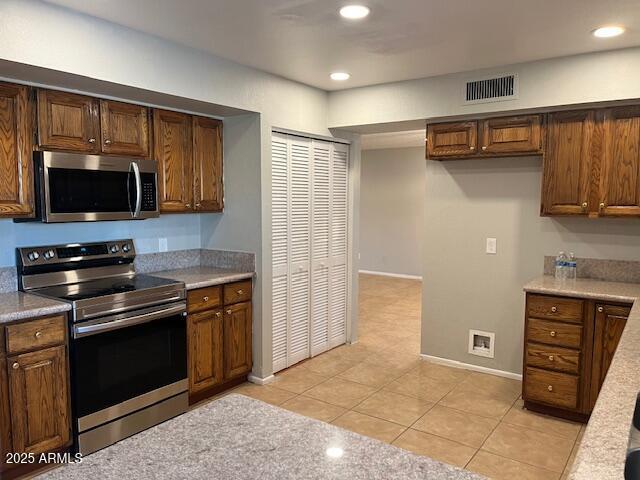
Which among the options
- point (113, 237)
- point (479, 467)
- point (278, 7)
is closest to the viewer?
point (278, 7)

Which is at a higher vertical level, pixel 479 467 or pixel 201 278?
pixel 201 278

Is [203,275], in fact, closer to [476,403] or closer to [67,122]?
[67,122]

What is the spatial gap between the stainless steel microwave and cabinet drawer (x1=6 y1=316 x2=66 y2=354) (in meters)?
0.60

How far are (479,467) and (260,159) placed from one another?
2514 millimetres

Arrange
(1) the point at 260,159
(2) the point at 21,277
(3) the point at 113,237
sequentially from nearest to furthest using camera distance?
(2) the point at 21,277
(3) the point at 113,237
(1) the point at 260,159

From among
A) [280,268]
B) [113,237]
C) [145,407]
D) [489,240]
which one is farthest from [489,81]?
[145,407]

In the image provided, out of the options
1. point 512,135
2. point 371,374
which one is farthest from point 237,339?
point 512,135

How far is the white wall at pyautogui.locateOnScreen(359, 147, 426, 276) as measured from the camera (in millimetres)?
8422

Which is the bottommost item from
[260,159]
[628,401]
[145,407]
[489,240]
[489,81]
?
[145,407]

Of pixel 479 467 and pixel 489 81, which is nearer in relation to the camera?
pixel 479 467

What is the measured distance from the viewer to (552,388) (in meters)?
3.28

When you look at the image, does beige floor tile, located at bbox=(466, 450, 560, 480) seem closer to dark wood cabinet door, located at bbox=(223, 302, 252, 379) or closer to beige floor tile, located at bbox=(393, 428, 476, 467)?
beige floor tile, located at bbox=(393, 428, 476, 467)

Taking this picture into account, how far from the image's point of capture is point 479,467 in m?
2.71

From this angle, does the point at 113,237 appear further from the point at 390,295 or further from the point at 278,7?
the point at 390,295
